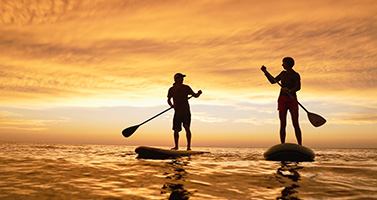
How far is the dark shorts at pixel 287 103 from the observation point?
762 centimetres

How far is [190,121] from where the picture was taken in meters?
9.28

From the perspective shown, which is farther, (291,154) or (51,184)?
(291,154)

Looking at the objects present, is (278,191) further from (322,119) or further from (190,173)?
(322,119)

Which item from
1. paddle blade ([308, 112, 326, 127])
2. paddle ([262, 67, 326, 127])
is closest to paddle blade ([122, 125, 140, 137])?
paddle ([262, 67, 326, 127])

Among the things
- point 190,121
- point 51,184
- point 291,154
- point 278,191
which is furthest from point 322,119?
point 51,184

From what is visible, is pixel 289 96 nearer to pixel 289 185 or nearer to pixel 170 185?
pixel 289 185

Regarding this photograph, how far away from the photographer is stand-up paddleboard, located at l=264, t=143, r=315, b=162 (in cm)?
642

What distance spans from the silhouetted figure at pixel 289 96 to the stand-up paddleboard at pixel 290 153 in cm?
97

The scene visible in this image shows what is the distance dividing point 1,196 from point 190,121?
694 cm

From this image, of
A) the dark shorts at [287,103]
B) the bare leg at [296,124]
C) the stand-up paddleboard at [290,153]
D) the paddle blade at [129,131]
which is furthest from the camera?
the paddle blade at [129,131]

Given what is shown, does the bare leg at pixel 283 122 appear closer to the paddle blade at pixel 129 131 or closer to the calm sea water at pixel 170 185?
the calm sea water at pixel 170 185

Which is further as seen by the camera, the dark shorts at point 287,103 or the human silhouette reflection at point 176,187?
the dark shorts at point 287,103

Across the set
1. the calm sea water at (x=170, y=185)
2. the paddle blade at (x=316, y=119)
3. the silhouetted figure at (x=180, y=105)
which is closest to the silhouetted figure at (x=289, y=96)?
the paddle blade at (x=316, y=119)

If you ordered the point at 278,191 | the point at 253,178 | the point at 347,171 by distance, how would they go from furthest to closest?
the point at 347,171 < the point at 253,178 < the point at 278,191
